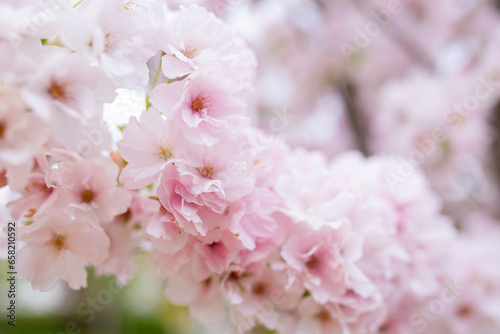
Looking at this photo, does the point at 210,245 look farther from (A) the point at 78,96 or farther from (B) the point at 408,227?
(B) the point at 408,227

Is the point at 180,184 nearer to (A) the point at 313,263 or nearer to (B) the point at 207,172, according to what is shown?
(B) the point at 207,172

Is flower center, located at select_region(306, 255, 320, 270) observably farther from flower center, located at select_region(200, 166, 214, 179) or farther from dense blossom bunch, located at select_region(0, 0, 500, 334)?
flower center, located at select_region(200, 166, 214, 179)

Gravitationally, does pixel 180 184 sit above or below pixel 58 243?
above

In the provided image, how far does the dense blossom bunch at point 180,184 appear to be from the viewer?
51 cm

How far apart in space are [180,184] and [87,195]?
134 millimetres

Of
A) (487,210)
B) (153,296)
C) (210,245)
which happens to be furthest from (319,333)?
(153,296)

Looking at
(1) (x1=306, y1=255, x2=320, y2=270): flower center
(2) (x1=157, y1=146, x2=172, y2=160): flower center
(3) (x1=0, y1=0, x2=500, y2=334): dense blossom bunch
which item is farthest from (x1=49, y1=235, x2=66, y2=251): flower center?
(1) (x1=306, y1=255, x2=320, y2=270): flower center

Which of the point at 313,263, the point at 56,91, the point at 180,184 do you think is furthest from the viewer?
the point at 313,263

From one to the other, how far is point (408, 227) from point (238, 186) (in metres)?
0.43

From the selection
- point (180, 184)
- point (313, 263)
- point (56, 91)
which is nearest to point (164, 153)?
point (180, 184)

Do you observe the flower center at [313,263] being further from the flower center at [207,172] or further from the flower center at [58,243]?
the flower center at [58,243]

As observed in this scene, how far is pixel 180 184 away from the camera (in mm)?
613

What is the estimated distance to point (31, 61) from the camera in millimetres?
478

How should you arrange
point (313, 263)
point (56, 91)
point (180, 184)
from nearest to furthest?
point (56, 91) < point (180, 184) < point (313, 263)
